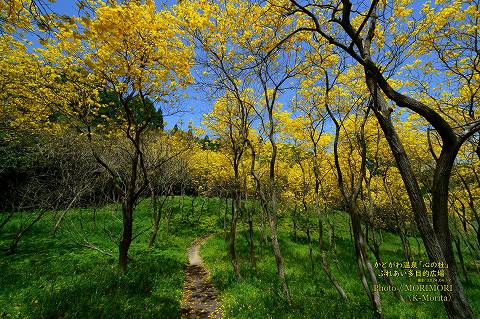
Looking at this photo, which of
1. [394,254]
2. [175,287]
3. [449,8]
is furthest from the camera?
[394,254]

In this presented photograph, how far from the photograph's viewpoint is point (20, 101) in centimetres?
1021

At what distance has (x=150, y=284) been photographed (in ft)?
33.4

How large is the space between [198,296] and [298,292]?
4.24 m

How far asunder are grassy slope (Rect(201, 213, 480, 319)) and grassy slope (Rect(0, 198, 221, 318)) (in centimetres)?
210

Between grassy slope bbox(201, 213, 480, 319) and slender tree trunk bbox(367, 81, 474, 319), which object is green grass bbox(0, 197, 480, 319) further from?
slender tree trunk bbox(367, 81, 474, 319)

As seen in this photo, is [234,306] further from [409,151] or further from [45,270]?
[409,151]

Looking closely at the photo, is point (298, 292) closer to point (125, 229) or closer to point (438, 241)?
point (125, 229)

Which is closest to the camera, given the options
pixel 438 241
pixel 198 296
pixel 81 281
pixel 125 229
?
pixel 438 241

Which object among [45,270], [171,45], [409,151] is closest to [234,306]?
[45,270]

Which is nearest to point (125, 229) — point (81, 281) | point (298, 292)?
point (81, 281)

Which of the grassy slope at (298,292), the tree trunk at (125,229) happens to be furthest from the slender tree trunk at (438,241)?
the tree trunk at (125,229)

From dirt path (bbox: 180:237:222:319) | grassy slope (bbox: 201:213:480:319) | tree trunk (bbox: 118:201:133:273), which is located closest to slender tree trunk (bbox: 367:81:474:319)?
grassy slope (bbox: 201:213:480:319)

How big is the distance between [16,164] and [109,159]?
209 inches

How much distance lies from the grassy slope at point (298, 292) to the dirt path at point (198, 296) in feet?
1.29
